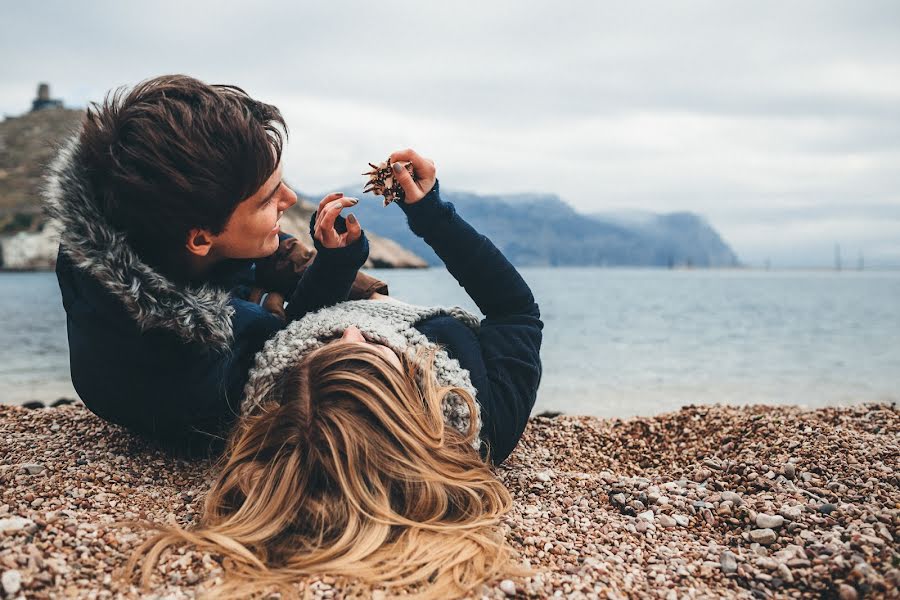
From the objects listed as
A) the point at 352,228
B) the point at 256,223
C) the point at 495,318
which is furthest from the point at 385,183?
the point at 495,318

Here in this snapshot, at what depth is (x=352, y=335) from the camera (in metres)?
3.27

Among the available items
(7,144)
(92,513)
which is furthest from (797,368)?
(7,144)

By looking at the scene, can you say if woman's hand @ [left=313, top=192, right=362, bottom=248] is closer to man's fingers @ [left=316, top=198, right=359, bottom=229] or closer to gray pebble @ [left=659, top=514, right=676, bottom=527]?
man's fingers @ [left=316, top=198, right=359, bottom=229]

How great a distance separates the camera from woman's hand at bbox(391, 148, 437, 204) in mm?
3689

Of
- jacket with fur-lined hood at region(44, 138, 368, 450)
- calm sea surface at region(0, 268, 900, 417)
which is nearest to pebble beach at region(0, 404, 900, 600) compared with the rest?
jacket with fur-lined hood at region(44, 138, 368, 450)

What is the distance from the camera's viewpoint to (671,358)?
1338 centimetres

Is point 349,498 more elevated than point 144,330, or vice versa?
point 144,330

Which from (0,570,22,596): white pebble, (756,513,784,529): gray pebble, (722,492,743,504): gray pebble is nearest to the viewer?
(0,570,22,596): white pebble

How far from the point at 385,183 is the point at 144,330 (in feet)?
5.04

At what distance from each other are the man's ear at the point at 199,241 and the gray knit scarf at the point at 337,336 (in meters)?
0.60

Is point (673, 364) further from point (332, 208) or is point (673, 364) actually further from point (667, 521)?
point (332, 208)

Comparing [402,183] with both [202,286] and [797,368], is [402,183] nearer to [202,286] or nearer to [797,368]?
[202,286]

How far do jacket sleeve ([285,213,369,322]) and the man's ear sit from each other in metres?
0.68

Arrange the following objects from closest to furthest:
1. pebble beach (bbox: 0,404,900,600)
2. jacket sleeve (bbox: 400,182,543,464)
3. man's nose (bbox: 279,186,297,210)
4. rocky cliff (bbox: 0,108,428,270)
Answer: pebble beach (bbox: 0,404,900,600), man's nose (bbox: 279,186,297,210), jacket sleeve (bbox: 400,182,543,464), rocky cliff (bbox: 0,108,428,270)
